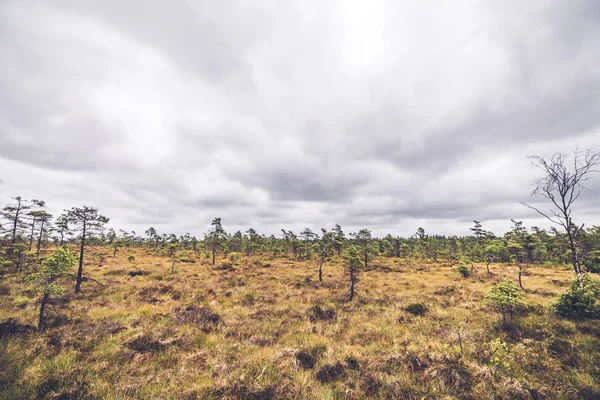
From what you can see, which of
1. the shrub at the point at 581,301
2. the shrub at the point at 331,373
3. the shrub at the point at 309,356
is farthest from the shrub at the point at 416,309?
the shrub at the point at 331,373

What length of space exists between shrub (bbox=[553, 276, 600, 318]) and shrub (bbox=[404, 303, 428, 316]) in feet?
21.5

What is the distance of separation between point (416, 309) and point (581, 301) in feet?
26.3

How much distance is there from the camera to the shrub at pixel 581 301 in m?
11.2

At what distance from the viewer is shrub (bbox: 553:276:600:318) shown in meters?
11.2

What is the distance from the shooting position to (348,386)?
23.3ft

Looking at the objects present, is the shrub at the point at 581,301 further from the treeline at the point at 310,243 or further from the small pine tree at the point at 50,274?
the small pine tree at the point at 50,274

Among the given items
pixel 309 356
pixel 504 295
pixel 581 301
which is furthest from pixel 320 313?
pixel 581 301

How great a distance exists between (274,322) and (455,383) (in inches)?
346

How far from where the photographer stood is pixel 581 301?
11547 millimetres

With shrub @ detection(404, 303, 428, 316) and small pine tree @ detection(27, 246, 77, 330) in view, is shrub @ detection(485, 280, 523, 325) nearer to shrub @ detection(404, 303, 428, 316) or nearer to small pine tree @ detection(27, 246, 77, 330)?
shrub @ detection(404, 303, 428, 316)

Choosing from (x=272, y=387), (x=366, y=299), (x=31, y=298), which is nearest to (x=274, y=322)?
(x=272, y=387)

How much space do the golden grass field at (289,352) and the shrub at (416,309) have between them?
0.53m

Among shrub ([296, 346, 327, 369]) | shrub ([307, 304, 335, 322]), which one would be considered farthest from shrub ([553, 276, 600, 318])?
shrub ([296, 346, 327, 369])

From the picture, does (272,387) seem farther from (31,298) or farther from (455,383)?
(31,298)
